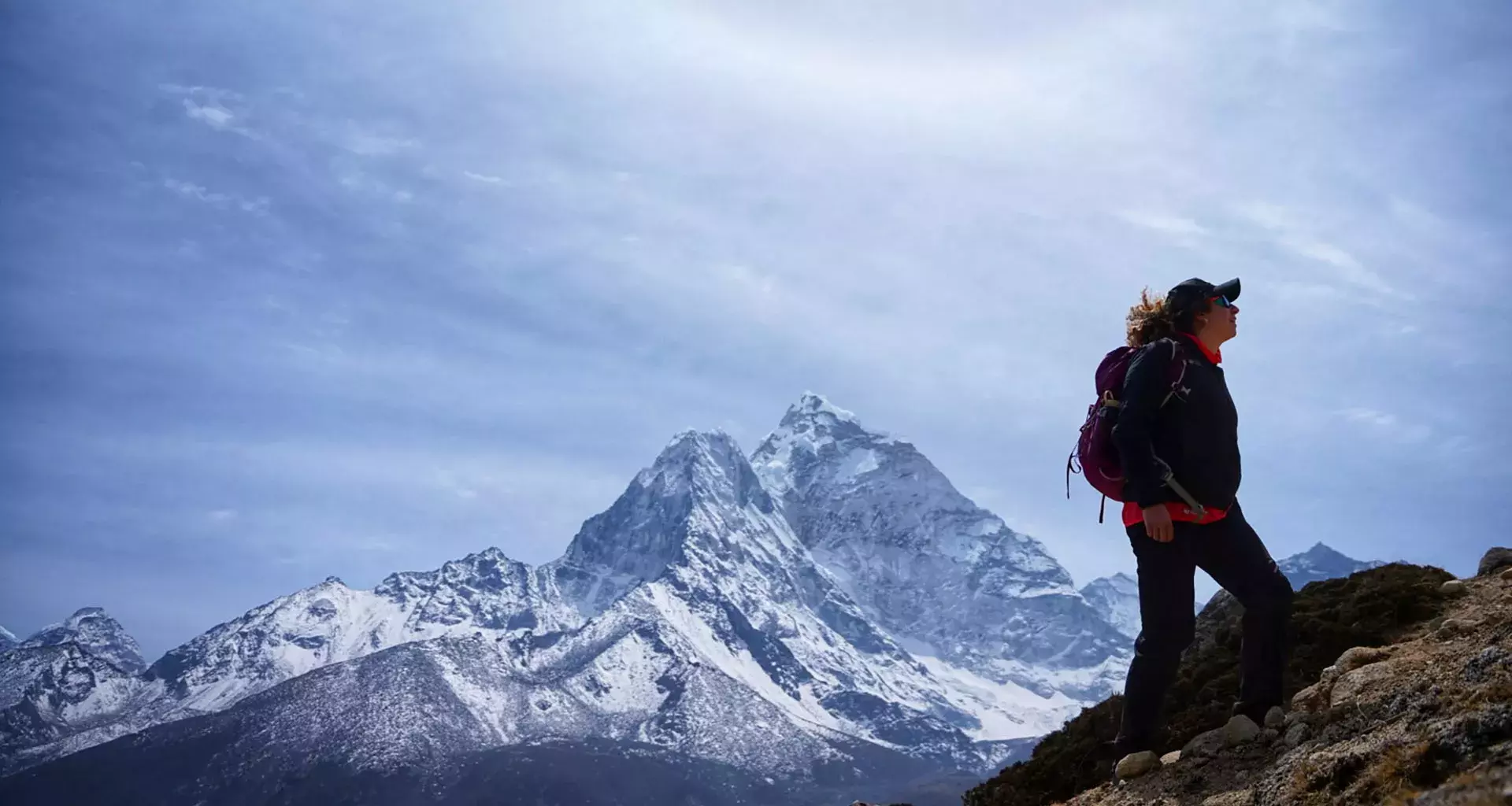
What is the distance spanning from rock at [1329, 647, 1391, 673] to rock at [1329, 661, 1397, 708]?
50cm

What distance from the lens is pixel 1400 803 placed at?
5.45 meters

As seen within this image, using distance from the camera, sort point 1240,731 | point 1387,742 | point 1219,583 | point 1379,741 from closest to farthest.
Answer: point 1387,742
point 1379,741
point 1240,731
point 1219,583

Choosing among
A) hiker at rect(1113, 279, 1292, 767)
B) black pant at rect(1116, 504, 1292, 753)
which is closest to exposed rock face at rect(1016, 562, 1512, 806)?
black pant at rect(1116, 504, 1292, 753)

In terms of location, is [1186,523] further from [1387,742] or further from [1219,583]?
[1387,742]

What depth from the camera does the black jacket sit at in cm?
880

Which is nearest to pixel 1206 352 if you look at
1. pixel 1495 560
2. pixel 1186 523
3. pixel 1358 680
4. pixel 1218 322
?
pixel 1218 322

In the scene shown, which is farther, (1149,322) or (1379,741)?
(1149,322)

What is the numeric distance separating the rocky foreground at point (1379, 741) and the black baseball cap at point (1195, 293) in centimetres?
331

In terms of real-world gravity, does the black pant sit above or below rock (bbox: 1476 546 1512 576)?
below

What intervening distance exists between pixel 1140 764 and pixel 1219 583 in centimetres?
166

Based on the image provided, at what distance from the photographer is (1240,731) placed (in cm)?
876

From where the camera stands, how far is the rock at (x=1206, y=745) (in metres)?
8.72

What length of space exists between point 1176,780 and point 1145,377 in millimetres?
3150

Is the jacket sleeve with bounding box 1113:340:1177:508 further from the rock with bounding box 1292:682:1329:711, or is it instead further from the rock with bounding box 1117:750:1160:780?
the rock with bounding box 1117:750:1160:780
